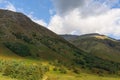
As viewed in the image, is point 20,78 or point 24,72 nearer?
point 20,78

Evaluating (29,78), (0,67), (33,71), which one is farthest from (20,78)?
(0,67)

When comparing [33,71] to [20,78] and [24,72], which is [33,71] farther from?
[20,78]

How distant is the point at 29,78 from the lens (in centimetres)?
15425

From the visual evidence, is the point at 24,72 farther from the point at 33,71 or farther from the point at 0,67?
the point at 0,67

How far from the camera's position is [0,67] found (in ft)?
579

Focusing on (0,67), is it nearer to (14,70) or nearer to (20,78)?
(14,70)

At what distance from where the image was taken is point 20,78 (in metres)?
149

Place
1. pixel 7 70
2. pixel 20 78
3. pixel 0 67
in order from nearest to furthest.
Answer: pixel 20 78 < pixel 7 70 < pixel 0 67

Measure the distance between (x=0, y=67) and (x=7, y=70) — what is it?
737 inches

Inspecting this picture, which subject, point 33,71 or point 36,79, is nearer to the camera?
point 36,79

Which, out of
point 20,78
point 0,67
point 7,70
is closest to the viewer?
point 20,78

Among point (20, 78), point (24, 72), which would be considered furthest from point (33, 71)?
point (20, 78)

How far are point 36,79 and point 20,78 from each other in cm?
1040

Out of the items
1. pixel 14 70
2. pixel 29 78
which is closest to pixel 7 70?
pixel 14 70
